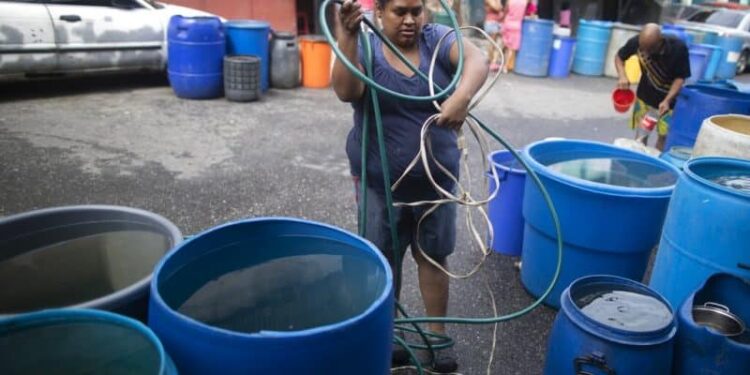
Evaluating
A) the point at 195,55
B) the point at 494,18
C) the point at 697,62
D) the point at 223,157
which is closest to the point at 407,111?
the point at 223,157

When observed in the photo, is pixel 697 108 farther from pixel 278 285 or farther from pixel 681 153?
pixel 278 285

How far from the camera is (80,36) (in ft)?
22.0

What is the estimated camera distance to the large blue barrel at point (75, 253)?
5.17 ft

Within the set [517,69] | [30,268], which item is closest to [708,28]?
[517,69]

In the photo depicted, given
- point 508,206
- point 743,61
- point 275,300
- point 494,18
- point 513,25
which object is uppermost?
point 494,18

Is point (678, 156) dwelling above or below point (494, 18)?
below

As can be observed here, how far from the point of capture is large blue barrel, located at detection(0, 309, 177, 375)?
110 centimetres

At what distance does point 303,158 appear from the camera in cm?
538

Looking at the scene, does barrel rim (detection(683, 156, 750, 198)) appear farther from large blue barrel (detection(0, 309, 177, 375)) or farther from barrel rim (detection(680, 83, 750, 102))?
large blue barrel (detection(0, 309, 177, 375))

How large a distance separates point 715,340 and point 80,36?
7.29 m

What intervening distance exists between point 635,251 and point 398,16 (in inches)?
71.8

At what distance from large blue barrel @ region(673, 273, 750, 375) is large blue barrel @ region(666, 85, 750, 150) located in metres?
2.49

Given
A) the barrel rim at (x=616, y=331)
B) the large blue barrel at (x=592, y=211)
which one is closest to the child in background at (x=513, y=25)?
the large blue barrel at (x=592, y=211)

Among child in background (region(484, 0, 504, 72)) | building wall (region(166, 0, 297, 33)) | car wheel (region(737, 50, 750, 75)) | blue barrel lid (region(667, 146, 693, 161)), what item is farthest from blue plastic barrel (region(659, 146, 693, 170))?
car wheel (region(737, 50, 750, 75))
